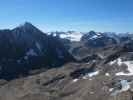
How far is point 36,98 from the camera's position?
170375 millimetres

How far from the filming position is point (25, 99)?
17162 cm

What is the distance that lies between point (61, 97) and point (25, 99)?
22453 mm

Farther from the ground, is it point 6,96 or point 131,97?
point 131,97

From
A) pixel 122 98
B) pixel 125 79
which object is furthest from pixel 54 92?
pixel 122 98

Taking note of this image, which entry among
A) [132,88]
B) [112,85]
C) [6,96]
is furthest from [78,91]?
[6,96]

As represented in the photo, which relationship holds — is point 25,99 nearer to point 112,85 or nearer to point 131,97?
point 112,85

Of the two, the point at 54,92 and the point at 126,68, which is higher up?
the point at 126,68

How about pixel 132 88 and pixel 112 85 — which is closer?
pixel 132 88

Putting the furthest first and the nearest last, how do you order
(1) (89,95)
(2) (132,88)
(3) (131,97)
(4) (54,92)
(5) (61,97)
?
(4) (54,92), (5) (61,97), (1) (89,95), (2) (132,88), (3) (131,97)

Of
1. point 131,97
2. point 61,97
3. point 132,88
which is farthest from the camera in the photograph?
point 61,97

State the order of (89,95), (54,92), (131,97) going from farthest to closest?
(54,92)
(89,95)
(131,97)

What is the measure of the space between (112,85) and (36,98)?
46980 mm

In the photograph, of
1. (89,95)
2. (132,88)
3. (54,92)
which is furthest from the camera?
(54,92)

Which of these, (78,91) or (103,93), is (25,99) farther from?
(103,93)
